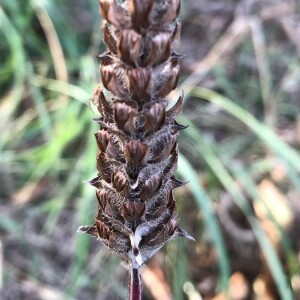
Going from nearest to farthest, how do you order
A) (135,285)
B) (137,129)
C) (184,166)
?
(137,129)
(135,285)
(184,166)

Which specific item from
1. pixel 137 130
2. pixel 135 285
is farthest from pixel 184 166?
pixel 137 130

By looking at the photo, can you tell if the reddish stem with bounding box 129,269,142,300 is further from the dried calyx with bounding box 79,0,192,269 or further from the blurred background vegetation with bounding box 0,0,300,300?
the blurred background vegetation with bounding box 0,0,300,300

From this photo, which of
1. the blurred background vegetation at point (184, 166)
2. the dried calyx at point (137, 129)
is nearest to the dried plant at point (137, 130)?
the dried calyx at point (137, 129)

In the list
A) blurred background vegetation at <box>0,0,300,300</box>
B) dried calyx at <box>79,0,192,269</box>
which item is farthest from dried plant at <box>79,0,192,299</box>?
blurred background vegetation at <box>0,0,300,300</box>

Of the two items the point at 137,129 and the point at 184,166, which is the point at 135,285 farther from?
the point at 184,166

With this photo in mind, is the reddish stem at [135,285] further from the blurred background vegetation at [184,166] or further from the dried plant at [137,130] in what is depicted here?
the blurred background vegetation at [184,166]

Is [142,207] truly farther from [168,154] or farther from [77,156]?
[77,156]

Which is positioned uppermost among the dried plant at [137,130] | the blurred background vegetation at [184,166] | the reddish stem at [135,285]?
the blurred background vegetation at [184,166]
